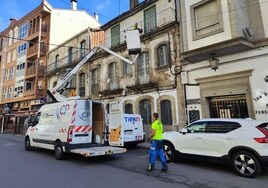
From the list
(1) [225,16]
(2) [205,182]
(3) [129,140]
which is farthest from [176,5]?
(2) [205,182]

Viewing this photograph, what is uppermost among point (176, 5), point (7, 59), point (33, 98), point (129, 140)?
point (7, 59)

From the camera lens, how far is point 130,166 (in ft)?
26.2

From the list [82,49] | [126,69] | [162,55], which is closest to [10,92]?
[82,49]

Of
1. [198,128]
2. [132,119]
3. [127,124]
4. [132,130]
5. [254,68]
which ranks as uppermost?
[254,68]

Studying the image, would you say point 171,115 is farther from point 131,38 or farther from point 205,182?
point 205,182

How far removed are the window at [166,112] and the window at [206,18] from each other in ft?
16.1

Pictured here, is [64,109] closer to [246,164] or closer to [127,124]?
[127,124]

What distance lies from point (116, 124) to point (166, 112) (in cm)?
523

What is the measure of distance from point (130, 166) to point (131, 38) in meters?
6.81

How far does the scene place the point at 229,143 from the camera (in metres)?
6.98

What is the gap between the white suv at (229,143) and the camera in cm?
644

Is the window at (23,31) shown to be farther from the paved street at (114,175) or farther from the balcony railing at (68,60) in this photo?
the paved street at (114,175)

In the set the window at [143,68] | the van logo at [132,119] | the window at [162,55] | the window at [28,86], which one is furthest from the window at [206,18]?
the window at [28,86]

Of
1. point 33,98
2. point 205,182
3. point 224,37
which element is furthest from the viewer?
point 33,98
